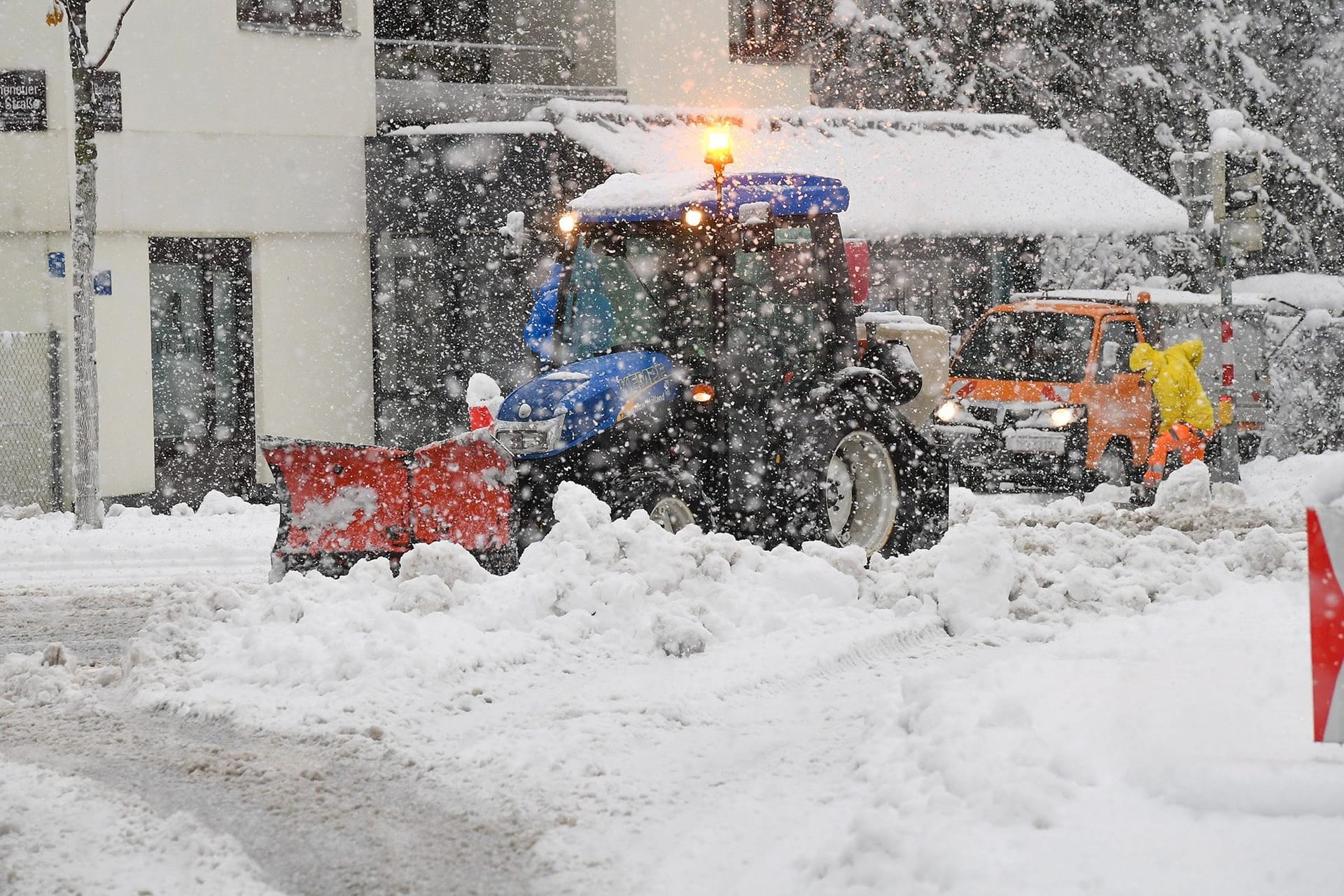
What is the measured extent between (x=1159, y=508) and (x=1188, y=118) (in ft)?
51.9

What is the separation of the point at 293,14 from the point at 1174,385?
33.1 feet

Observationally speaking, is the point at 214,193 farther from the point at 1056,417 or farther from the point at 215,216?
the point at 1056,417

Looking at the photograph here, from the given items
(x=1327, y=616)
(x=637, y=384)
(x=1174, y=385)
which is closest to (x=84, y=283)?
(x=637, y=384)

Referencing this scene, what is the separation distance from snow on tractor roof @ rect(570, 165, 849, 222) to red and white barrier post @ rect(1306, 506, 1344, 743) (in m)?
5.22

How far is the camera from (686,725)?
6.64 meters

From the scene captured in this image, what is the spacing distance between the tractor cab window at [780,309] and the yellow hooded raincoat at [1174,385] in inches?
276

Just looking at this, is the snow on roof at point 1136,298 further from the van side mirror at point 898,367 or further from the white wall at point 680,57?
the van side mirror at point 898,367

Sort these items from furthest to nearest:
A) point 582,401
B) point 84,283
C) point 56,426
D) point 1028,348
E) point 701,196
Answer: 1. point 1028,348
2. point 56,426
3. point 84,283
4. point 701,196
5. point 582,401

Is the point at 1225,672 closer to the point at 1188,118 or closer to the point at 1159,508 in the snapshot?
the point at 1159,508

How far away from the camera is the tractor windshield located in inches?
388

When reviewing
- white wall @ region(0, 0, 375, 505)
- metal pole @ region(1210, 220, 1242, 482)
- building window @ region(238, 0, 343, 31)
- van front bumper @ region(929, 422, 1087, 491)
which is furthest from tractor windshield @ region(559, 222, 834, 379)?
building window @ region(238, 0, 343, 31)

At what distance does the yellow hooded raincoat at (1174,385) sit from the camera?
1650 cm

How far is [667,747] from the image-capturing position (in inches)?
249

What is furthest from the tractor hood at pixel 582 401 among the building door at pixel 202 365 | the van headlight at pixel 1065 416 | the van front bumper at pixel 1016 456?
the building door at pixel 202 365
